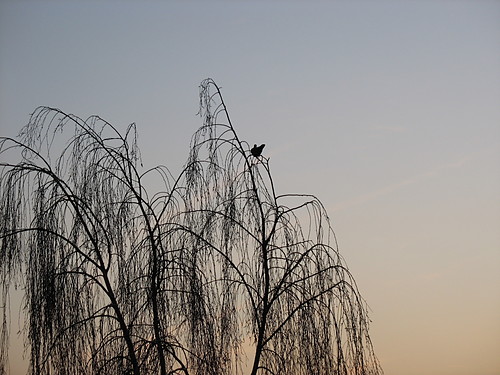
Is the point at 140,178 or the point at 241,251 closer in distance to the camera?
the point at 241,251

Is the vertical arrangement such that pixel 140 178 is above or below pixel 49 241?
above

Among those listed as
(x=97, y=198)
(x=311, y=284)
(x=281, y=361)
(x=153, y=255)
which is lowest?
(x=281, y=361)

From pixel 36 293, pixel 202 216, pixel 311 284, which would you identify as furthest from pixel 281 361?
pixel 36 293

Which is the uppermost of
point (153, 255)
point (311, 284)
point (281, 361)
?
point (153, 255)

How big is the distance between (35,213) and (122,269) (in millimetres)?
724

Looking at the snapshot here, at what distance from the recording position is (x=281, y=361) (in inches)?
221

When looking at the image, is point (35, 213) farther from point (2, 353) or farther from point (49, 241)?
point (2, 353)

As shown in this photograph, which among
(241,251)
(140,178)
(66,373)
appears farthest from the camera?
(140,178)

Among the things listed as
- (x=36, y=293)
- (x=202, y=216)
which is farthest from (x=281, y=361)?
(x=36, y=293)

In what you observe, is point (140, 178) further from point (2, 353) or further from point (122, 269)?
point (2, 353)

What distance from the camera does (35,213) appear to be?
5734 millimetres

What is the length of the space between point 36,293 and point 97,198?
835 millimetres

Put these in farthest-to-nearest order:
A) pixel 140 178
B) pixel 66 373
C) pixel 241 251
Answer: pixel 140 178, pixel 241 251, pixel 66 373

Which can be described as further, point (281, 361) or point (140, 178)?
point (140, 178)
